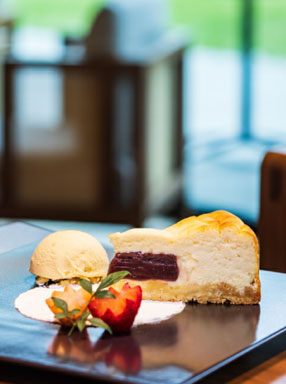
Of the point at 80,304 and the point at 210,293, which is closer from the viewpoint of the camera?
the point at 80,304

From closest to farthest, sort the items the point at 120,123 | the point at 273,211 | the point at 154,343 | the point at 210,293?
the point at 154,343, the point at 210,293, the point at 273,211, the point at 120,123

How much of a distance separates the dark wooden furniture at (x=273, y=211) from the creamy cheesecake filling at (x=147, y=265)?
1.01 meters

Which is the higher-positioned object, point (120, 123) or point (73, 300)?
point (120, 123)

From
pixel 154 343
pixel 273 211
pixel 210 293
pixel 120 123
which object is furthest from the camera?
pixel 120 123

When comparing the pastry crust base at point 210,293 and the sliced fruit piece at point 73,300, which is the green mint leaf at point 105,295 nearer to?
the sliced fruit piece at point 73,300

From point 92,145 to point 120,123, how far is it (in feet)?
0.65

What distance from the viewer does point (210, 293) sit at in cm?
156

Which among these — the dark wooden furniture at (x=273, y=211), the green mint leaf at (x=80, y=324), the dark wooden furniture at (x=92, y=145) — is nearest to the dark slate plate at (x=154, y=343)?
the green mint leaf at (x=80, y=324)

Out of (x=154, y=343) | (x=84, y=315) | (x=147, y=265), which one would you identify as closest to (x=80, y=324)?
(x=84, y=315)

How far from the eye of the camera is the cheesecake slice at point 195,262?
1557 millimetres

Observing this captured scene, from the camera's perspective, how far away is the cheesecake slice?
5.11 feet

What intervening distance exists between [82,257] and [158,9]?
459 centimetres

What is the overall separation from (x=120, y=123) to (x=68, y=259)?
3.15 meters

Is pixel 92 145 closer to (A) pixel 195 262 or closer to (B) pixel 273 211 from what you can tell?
(B) pixel 273 211
